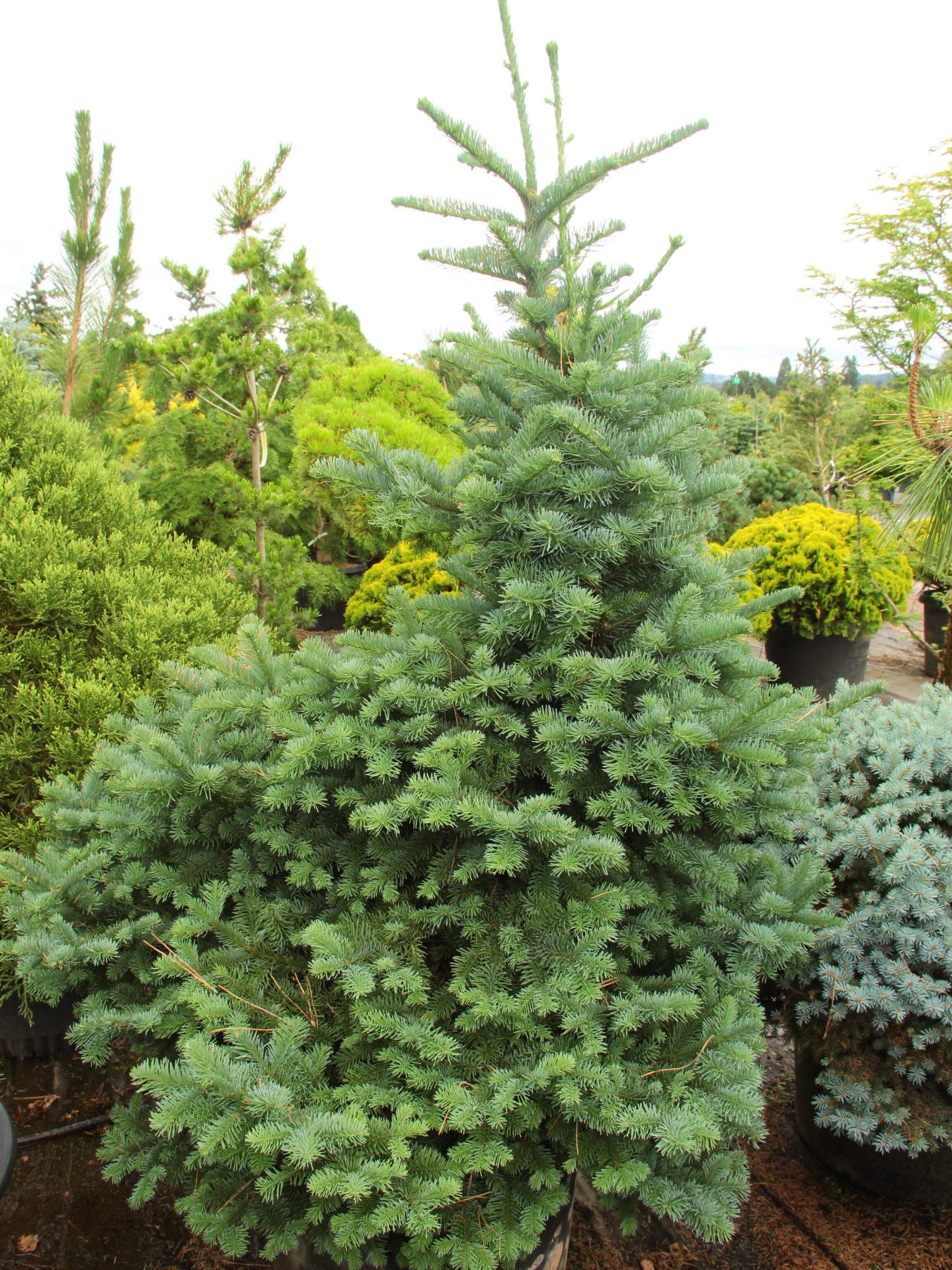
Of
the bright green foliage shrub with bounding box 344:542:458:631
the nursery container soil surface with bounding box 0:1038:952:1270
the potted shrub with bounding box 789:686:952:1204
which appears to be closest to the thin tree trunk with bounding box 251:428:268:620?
the bright green foliage shrub with bounding box 344:542:458:631

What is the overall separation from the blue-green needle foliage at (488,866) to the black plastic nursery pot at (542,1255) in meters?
0.07

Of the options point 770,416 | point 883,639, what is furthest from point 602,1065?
point 770,416

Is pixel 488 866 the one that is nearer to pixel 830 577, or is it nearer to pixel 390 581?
pixel 390 581

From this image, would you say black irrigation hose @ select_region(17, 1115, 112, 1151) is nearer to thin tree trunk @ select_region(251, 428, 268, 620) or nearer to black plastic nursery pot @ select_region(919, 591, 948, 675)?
thin tree trunk @ select_region(251, 428, 268, 620)

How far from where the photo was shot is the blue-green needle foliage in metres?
1.42

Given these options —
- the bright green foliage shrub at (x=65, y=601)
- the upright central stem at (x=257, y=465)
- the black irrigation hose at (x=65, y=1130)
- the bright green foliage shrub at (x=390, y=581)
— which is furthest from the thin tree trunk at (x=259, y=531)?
the black irrigation hose at (x=65, y=1130)

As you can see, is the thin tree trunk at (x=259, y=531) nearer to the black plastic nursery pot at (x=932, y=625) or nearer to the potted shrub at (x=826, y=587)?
the potted shrub at (x=826, y=587)

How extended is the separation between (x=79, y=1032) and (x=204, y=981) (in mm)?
355

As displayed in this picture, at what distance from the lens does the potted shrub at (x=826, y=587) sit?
588 cm

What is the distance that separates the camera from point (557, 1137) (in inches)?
60.4

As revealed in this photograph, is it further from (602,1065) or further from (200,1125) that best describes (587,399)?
(200,1125)

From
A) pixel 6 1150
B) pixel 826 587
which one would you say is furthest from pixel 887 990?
pixel 826 587

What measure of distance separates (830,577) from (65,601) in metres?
5.34

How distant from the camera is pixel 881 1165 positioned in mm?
2137
